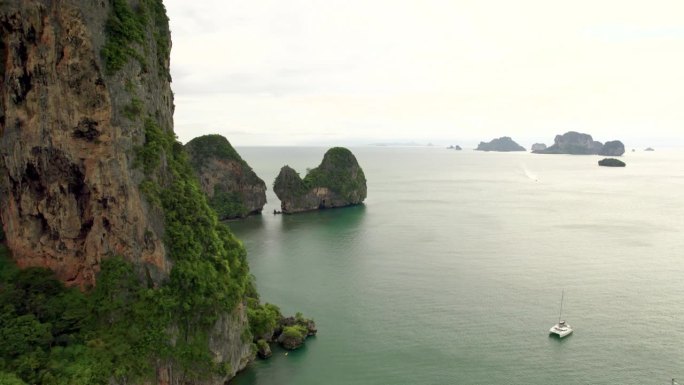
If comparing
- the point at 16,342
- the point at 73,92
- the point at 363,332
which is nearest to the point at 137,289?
the point at 16,342

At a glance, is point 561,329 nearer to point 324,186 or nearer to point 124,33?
point 124,33

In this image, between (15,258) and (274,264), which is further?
(274,264)

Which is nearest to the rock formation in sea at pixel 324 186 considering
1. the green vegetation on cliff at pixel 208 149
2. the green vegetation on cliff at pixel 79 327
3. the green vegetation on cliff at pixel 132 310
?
the green vegetation on cliff at pixel 208 149

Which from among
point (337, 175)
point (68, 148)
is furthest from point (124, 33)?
point (337, 175)

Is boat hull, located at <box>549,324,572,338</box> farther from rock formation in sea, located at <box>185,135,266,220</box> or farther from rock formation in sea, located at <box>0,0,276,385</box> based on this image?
rock formation in sea, located at <box>185,135,266,220</box>

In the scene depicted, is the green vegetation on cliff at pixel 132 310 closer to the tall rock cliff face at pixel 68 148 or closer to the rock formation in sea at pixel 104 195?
the rock formation in sea at pixel 104 195

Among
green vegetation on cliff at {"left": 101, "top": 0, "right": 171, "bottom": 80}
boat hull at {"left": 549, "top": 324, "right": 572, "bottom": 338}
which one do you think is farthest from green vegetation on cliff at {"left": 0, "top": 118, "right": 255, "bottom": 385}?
boat hull at {"left": 549, "top": 324, "right": 572, "bottom": 338}

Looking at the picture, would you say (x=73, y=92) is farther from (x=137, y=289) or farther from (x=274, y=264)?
(x=274, y=264)
